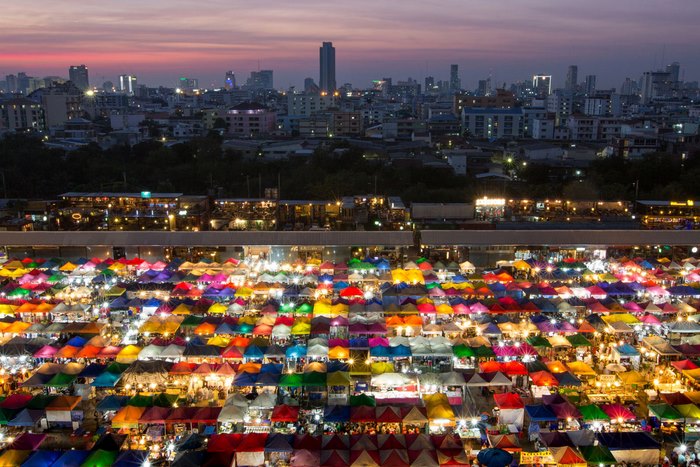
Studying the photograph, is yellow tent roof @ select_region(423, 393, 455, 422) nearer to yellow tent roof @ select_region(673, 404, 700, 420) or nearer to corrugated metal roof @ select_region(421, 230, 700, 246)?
yellow tent roof @ select_region(673, 404, 700, 420)

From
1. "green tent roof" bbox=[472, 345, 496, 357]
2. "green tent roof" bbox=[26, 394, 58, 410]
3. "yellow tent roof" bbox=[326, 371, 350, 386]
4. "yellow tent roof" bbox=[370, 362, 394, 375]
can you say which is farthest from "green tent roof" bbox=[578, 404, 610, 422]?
"green tent roof" bbox=[26, 394, 58, 410]

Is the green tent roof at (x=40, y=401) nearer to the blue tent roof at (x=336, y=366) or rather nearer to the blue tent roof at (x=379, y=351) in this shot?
the blue tent roof at (x=336, y=366)

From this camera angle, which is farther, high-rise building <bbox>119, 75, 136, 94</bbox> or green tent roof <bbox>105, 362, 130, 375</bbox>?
high-rise building <bbox>119, 75, 136, 94</bbox>

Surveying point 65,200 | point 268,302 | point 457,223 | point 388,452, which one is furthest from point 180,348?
point 65,200

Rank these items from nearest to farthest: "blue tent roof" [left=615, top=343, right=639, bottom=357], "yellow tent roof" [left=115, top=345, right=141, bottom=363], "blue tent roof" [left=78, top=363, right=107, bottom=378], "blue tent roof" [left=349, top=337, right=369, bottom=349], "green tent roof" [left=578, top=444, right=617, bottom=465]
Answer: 1. "green tent roof" [left=578, top=444, right=617, bottom=465]
2. "blue tent roof" [left=78, top=363, right=107, bottom=378]
3. "yellow tent roof" [left=115, top=345, right=141, bottom=363]
4. "blue tent roof" [left=615, top=343, right=639, bottom=357]
5. "blue tent roof" [left=349, top=337, right=369, bottom=349]

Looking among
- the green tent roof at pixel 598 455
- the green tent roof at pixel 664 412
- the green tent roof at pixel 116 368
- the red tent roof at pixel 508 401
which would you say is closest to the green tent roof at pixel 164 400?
the green tent roof at pixel 116 368

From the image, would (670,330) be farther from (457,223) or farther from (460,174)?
(460,174)

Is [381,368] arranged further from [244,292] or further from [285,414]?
[244,292]
